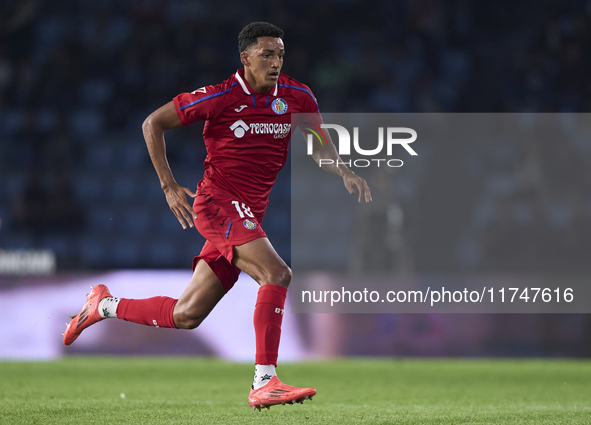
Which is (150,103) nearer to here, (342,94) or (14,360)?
(342,94)

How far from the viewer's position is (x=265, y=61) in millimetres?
4699

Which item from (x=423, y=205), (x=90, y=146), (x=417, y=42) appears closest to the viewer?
(x=423, y=205)

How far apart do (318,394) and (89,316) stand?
5.93 ft

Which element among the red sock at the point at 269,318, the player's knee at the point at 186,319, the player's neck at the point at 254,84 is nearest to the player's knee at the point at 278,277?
the red sock at the point at 269,318

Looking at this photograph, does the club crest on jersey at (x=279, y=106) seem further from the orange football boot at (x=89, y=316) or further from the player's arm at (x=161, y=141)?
the orange football boot at (x=89, y=316)

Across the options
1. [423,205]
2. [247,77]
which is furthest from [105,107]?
[247,77]

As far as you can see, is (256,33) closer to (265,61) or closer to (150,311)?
(265,61)

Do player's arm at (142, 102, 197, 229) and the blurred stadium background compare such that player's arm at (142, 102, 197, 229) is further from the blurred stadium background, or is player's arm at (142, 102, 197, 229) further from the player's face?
the blurred stadium background

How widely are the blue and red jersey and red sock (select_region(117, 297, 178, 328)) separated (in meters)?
0.74

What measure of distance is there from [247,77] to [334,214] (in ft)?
17.3

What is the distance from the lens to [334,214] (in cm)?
995

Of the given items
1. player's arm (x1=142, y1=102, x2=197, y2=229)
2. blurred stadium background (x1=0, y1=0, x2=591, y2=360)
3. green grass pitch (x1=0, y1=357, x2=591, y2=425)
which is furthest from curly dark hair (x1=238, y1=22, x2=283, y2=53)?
blurred stadium background (x1=0, y1=0, x2=591, y2=360)

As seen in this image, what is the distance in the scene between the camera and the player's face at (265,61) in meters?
4.70

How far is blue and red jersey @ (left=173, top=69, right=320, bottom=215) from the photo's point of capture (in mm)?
4711
